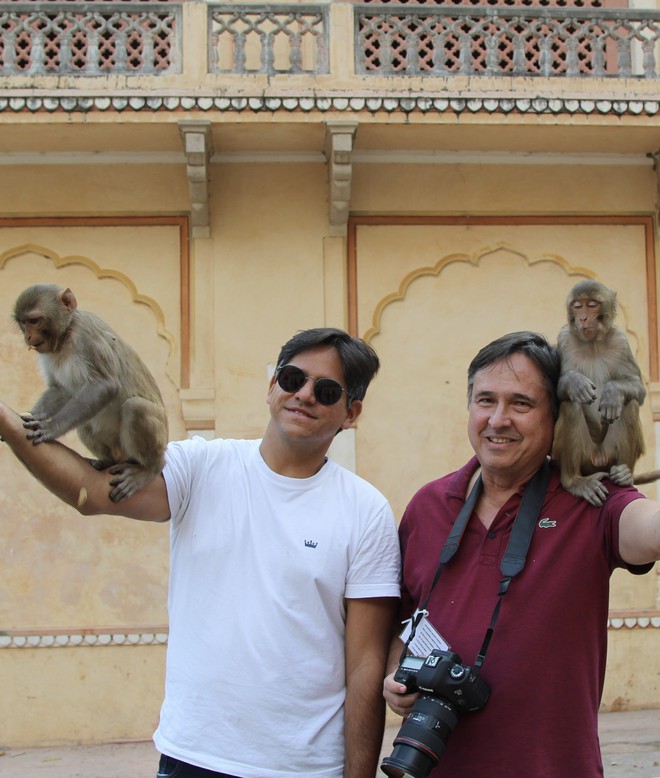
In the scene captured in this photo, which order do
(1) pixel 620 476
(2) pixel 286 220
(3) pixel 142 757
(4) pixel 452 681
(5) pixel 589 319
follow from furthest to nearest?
(2) pixel 286 220, (3) pixel 142 757, (5) pixel 589 319, (1) pixel 620 476, (4) pixel 452 681

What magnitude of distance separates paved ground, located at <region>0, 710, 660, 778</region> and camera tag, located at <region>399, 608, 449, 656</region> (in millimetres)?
3601

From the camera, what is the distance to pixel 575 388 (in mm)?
2525

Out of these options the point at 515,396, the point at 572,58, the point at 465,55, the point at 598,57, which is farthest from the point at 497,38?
the point at 515,396

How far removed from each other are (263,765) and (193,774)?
17 centimetres

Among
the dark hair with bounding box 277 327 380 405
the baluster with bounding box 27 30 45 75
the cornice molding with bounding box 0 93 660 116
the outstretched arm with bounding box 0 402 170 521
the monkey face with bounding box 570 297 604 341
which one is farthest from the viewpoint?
the baluster with bounding box 27 30 45 75

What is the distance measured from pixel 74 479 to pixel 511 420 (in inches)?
42.8

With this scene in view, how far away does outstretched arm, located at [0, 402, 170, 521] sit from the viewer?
217 cm

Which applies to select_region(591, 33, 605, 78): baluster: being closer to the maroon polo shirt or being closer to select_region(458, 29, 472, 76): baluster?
select_region(458, 29, 472, 76): baluster

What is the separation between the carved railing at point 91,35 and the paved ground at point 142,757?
14.9 ft

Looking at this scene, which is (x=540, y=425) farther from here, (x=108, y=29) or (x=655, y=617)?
(x=108, y=29)

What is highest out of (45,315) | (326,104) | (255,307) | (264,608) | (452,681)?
(326,104)

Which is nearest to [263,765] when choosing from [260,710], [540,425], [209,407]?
[260,710]

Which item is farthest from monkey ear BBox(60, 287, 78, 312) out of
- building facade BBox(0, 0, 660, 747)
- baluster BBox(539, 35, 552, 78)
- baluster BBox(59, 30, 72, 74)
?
baluster BBox(539, 35, 552, 78)

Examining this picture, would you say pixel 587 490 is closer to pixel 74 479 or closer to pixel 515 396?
pixel 515 396
